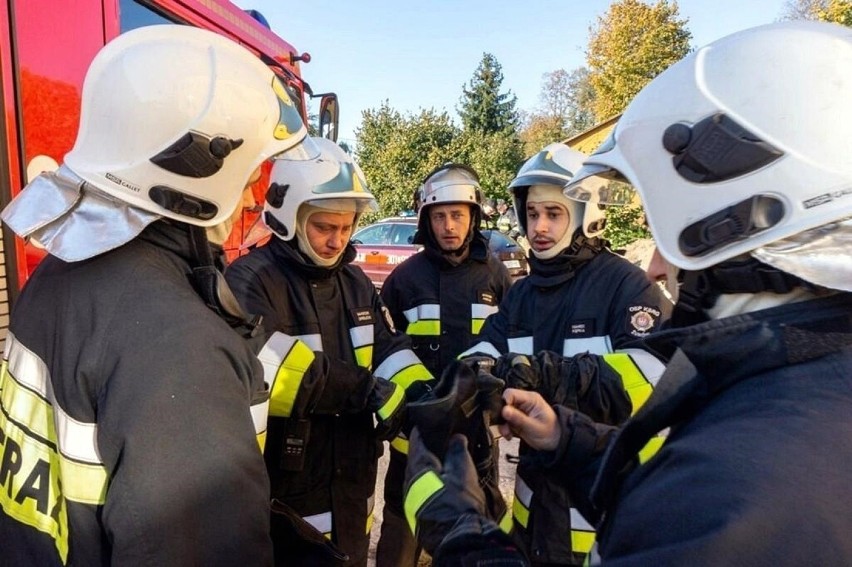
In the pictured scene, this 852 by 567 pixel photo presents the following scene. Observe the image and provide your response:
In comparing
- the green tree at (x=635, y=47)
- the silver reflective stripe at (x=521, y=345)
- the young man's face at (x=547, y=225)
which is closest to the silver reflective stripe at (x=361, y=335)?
the silver reflective stripe at (x=521, y=345)

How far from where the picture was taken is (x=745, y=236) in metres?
0.99

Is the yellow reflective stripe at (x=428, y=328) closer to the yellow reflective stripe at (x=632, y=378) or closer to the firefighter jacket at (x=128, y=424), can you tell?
the yellow reflective stripe at (x=632, y=378)

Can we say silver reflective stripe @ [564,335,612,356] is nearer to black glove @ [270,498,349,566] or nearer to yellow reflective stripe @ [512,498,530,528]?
yellow reflective stripe @ [512,498,530,528]

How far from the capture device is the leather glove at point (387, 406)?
7.51 ft

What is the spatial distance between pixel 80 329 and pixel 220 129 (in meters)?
0.55

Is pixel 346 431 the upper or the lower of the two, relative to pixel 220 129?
lower

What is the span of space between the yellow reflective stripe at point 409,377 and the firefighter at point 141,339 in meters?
1.20

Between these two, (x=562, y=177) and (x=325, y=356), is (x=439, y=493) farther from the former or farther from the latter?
(x=562, y=177)

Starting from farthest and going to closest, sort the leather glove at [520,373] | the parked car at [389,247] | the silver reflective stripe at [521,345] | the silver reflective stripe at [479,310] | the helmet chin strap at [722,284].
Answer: the parked car at [389,247], the silver reflective stripe at [479,310], the silver reflective stripe at [521,345], the leather glove at [520,373], the helmet chin strap at [722,284]

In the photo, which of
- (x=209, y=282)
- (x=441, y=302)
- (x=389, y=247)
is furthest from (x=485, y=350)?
(x=389, y=247)

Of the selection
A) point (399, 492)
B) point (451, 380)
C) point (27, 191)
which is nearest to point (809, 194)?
point (451, 380)

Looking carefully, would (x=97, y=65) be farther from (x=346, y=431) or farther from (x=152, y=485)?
(x=346, y=431)

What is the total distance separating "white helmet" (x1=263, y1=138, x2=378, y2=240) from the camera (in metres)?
2.53

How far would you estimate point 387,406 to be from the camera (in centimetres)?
229
